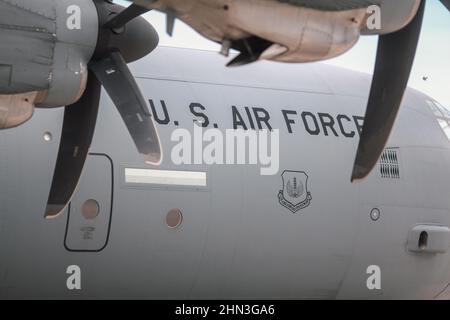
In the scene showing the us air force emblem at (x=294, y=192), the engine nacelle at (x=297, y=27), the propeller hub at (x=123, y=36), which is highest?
the propeller hub at (x=123, y=36)

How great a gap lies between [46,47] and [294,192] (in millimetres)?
4595

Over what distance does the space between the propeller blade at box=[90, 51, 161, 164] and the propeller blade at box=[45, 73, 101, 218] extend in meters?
0.80

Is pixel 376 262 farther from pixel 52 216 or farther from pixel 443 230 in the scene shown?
pixel 52 216

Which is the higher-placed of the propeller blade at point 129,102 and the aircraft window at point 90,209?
the propeller blade at point 129,102

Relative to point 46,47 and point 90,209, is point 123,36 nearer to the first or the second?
point 46,47

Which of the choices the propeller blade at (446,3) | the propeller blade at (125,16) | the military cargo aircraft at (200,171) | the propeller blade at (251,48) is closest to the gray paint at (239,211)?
the military cargo aircraft at (200,171)

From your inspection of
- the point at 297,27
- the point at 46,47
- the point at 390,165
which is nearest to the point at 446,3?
the point at 297,27

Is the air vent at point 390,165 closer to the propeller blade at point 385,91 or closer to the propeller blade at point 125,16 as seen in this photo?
the propeller blade at point 385,91

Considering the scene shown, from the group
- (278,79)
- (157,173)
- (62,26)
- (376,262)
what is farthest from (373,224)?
(62,26)

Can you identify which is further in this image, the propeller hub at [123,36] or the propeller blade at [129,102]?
the propeller hub at [123,36]

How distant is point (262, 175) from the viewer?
10781 mm

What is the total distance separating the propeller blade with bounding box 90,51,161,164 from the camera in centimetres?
763

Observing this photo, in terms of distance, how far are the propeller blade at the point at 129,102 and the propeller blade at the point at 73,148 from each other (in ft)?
2.64

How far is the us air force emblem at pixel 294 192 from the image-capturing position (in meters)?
10.9
